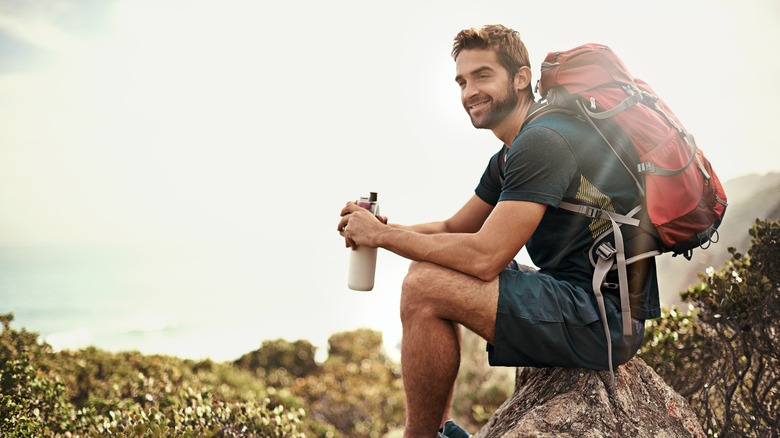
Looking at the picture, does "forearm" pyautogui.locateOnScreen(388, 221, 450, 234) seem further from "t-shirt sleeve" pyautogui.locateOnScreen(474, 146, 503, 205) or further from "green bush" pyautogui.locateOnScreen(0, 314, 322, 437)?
"green bush" pyautogui.locateOnScreen(0, 314, 322, 437)

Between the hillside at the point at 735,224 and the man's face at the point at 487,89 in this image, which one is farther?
the hillside at the point at 735,224

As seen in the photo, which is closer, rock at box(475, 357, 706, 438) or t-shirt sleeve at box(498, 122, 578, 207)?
t-shirt sleeve at box(498, 122, 578, 207)

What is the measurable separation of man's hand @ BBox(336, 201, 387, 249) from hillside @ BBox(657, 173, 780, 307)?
4.45 m

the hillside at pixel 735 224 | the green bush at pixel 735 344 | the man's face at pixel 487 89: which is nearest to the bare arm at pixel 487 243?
the man's face at pixel 487 89

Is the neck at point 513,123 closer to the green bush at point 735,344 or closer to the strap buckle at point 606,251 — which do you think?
the strap buckle at point 606,251

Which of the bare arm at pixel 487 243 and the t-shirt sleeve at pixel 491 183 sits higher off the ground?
the t-shirt sleeve at pixel 491 183

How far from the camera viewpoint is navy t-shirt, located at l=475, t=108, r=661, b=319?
276 centimetres

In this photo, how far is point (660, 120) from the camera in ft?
9.47

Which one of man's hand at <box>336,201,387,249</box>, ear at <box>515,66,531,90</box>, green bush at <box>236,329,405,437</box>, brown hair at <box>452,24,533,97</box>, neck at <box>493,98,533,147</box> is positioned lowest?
green bush at <box>236,329,405,437</box>

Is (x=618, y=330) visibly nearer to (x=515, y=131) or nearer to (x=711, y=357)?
(x=515, y=131)

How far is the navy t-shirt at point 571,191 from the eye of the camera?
2764 millimetres

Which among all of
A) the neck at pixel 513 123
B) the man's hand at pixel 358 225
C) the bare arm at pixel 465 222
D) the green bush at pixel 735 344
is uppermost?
the neck at pixel 513 123

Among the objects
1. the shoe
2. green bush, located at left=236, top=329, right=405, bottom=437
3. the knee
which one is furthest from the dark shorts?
green bush, located at left=236, top=329, right=405, bottom=437

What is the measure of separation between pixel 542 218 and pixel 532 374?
936 mm
